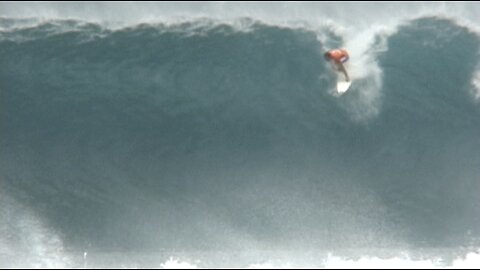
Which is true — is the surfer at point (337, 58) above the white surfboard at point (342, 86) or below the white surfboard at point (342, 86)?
above

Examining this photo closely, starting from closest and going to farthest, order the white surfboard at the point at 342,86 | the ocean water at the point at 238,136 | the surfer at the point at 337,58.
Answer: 1. the ocean water at the point at 238,136
2. the white surfboard at the point at 342,86
3. the surfer at the point at 337,58

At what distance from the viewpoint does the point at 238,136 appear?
13727 millimetres

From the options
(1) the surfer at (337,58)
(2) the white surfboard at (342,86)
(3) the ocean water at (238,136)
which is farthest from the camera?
(1) the surfer at (337,58)

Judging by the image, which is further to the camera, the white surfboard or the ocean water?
the white surfboard

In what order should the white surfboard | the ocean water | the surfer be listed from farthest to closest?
the surfer → the white surfboard → the ocean water

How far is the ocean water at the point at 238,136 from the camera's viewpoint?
42.0 ft

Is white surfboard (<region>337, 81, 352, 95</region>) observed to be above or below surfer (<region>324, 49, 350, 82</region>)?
below

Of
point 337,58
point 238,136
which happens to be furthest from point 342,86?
point 238,136

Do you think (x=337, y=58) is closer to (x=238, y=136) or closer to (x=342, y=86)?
(x=342, y=86)

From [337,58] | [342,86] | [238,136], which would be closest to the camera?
[238,136]

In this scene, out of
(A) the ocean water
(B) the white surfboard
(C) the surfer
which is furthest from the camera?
(C) the surfer

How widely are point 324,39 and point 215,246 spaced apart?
4.45 meters

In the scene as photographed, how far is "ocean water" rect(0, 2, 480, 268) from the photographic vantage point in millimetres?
12812

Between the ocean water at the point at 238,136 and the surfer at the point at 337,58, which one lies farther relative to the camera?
the surfer at the point at 337,58
